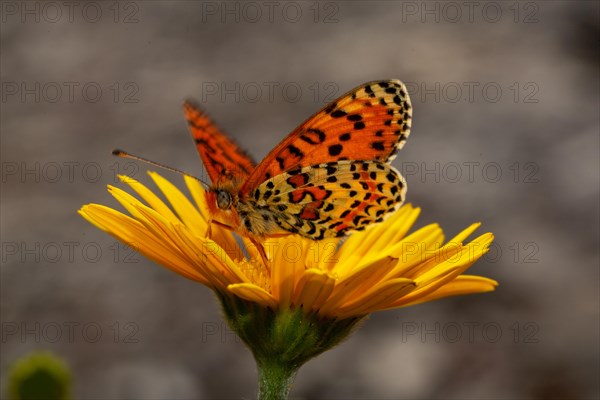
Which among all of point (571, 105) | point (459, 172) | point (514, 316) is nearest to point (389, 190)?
point (514, 316)

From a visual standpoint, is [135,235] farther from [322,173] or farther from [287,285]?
[322,173]

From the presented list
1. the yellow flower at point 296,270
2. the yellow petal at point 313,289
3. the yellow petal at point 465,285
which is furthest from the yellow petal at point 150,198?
the yellow petal at point 465,285


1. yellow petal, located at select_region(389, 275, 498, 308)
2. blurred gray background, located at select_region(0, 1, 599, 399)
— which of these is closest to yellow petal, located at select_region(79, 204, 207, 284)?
yellow petal, located at select_region(389, 275, 498, 308)

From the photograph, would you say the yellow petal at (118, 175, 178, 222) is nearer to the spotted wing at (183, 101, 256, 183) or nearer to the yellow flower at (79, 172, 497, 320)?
the yellow flower at (79, 172, 497, 320)

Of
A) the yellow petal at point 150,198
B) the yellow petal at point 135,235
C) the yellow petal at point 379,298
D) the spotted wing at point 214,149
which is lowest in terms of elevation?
the yellow petal at point 379,298

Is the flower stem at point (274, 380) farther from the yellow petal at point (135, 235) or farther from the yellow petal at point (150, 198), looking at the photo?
the yellow petal at point (150, 198)

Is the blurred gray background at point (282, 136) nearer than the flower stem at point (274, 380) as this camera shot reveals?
No

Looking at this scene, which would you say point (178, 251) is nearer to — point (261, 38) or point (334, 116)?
point (334, 116)
